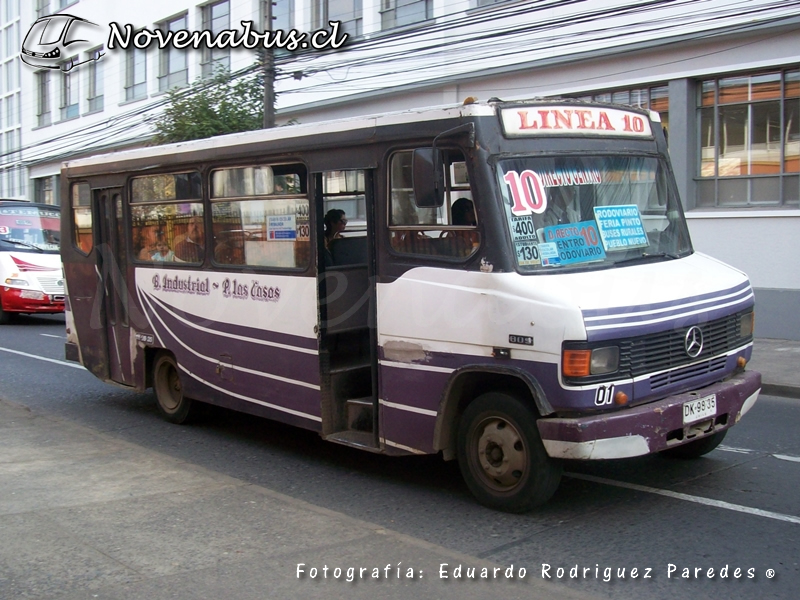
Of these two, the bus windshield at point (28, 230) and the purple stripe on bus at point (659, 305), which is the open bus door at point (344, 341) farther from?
the bus windshield at point (28, 230)

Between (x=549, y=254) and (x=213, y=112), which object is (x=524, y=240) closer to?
(x=549, y=254)

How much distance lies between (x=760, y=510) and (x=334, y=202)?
3901 mm

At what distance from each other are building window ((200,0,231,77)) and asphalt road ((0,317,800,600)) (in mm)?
19047

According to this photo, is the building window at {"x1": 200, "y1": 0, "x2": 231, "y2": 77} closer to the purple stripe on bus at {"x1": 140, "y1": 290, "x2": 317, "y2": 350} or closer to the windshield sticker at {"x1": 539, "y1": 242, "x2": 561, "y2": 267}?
the purple stripe on bus at {"x1": 140, "y1": 290, "x2": 317, "y2": 350}

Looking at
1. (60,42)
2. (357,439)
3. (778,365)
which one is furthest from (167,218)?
(60,42)

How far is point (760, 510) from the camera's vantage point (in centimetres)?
581

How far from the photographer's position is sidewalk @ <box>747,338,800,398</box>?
10.5 m

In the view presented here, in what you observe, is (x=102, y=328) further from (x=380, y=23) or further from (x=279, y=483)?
(x=380, y=23)

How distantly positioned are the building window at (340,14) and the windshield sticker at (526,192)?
54.6 feet

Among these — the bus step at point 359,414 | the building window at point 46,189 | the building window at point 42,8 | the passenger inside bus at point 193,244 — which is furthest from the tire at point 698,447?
the building window at point 42,8

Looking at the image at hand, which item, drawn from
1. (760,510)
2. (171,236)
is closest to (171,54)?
(171,236)

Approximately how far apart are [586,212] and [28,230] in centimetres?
1667

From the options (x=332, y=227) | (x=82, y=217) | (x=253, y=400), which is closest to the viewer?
(x=332, y=227)

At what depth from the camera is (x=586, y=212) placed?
6.02m
